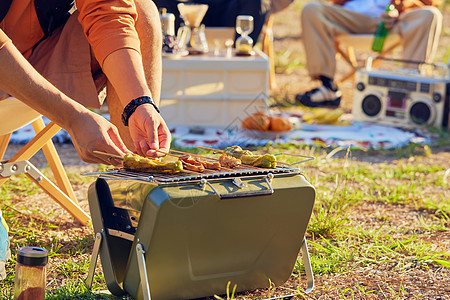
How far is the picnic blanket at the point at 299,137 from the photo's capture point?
397 cm

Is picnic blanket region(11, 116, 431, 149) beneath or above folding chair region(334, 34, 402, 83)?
beneath

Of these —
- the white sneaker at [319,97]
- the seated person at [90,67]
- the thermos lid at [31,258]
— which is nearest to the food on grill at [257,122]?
the white sneaker at [319,97]

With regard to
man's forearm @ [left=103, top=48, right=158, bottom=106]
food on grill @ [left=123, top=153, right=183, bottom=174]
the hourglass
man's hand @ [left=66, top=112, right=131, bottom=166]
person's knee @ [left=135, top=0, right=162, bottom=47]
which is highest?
person's knee @ [left=135, top=0, right=162, bottom=47]

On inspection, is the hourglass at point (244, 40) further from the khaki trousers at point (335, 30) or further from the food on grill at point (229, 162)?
the food on grill at point (229, 162)

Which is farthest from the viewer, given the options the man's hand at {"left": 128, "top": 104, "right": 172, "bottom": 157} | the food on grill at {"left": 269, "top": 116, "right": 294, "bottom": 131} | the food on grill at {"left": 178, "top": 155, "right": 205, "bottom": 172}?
the food on grill at {"left": 269, "top": 116, "right": 294, "bottom": 131}

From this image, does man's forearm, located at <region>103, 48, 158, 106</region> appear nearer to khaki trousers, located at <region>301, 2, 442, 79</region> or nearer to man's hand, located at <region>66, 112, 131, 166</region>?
man's hand, located at <region>66, 112, 131, 166</region>

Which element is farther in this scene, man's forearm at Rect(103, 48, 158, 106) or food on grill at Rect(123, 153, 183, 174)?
man's forearm at Rect(103, 48, 158, 106)

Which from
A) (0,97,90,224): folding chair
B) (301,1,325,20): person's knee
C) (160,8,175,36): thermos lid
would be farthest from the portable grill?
(301,1,325,20): person's knee

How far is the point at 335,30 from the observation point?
5238 mm

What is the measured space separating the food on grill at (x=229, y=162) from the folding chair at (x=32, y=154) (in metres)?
0.67

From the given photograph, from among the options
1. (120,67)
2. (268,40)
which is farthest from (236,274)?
(268,40)

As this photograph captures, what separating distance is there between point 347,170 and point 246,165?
5.55 feet

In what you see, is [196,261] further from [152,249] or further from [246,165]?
[246,165]

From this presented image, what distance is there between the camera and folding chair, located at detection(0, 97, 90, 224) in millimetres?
1943
